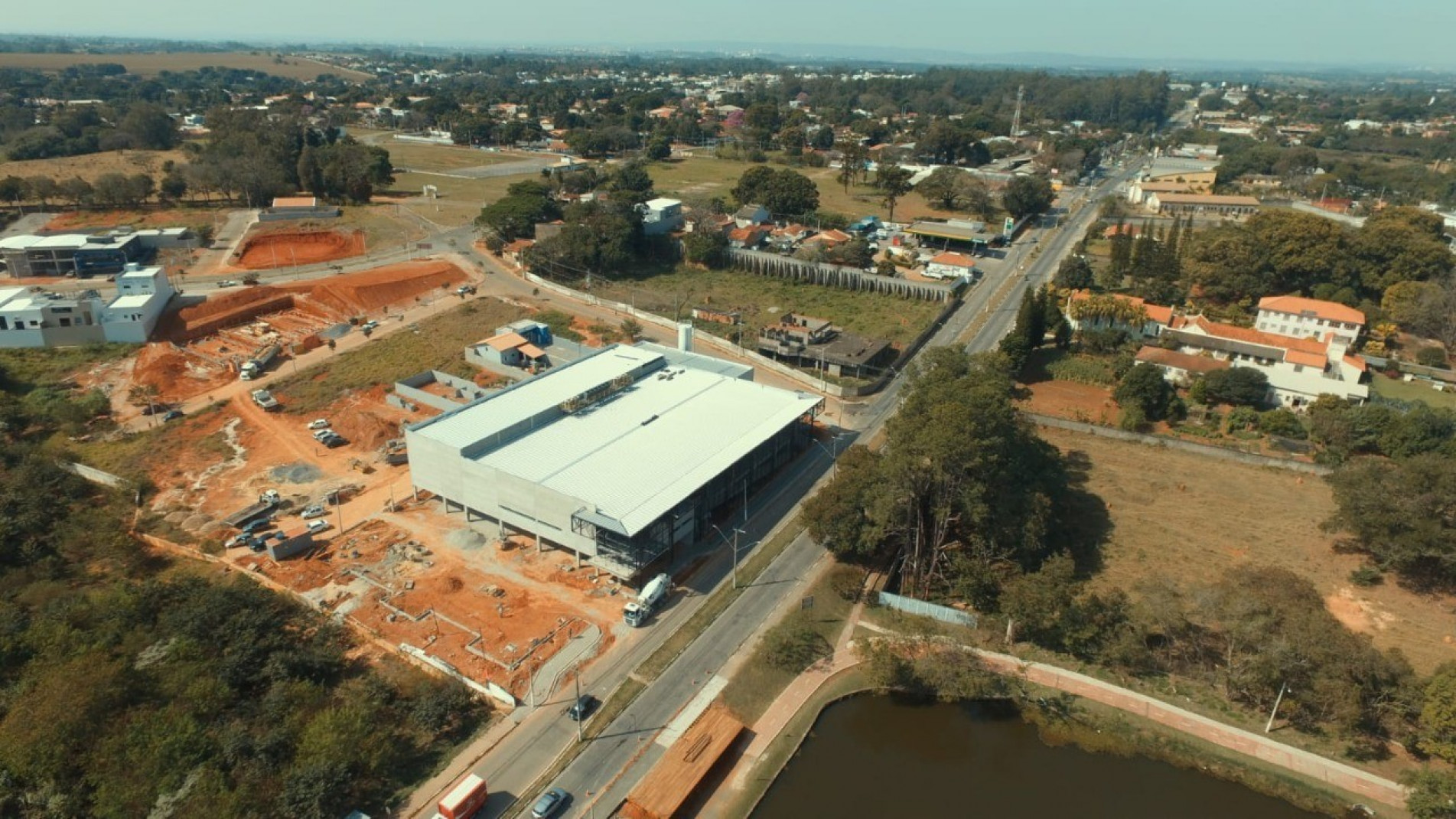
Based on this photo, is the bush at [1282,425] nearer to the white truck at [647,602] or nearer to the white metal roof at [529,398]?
the white metal roof at [529,398]

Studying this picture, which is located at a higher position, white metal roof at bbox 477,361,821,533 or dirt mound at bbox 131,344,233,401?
white metal roof at bbox 477,361,821,533

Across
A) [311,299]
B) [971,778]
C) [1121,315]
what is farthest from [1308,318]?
[311,299]

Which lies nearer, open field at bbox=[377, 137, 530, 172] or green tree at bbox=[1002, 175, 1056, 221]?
green tree at bbox=[1002, 175, 1056, 221]

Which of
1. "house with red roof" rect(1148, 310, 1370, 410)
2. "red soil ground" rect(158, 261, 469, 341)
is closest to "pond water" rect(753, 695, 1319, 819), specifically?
"house with red roof" rect(1148, 310, 1370, 410)

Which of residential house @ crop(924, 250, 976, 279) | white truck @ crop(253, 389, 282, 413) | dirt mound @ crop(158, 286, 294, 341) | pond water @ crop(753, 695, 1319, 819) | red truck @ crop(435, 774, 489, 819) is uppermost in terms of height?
residential house @ crop(924, 250, 976, 279)

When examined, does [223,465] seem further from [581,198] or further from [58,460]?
[581,198]

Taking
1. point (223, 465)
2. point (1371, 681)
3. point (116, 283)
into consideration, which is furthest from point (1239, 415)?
point (116, 283)

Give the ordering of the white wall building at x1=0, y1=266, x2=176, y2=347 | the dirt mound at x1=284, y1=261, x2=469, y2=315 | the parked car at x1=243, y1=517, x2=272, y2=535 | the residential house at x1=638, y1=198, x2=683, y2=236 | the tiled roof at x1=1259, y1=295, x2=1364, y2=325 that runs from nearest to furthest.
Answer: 1. the parked car at x1=243, y1=517, x2=272, y2=535
2. the white wall building at x1=0, y1=266, x2=176, y2=347
3. the tiled roof at x1=1259, y1=295, x2=1364, y2=325
4. the dirt mound at x1=284, y1=261, x2=469, y2=315
5. the residential house at x1=638, y1=198, x2=683, y2=236

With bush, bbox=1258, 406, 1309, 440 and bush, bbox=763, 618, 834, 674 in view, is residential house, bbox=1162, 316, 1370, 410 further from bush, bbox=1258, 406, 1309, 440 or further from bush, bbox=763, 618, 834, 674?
bush, bbox=763, 618, 834, 674
